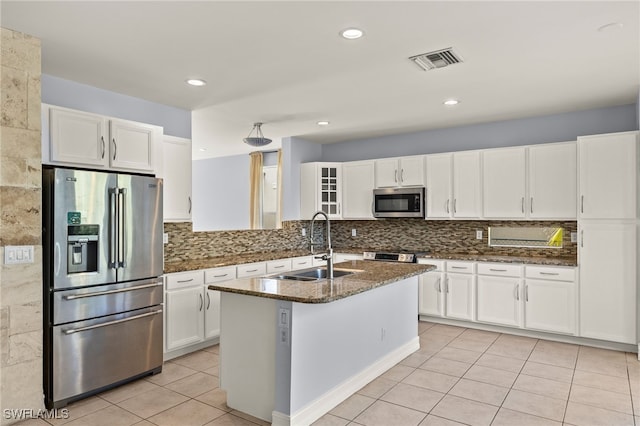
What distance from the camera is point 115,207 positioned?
3.27 metres

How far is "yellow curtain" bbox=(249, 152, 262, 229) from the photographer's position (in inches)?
306

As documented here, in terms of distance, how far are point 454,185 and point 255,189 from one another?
3.83 metres

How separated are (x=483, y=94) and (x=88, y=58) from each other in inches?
139

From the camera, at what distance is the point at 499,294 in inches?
189

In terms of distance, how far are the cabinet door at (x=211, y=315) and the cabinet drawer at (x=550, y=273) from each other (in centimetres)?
345

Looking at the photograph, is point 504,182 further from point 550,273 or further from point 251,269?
point 251,269

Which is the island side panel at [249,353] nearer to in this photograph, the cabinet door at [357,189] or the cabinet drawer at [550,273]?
the cabinet drawer at [550,273]

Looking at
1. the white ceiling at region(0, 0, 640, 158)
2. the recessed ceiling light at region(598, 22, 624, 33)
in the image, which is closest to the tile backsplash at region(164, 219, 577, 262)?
the white ceiling at region(0, 0, 640, 158)

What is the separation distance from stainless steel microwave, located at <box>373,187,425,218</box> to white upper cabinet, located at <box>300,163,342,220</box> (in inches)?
26.2

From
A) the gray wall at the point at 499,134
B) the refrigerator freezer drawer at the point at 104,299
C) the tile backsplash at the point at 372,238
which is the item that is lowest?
the refrigerator freezer drawer at the point at 104,299

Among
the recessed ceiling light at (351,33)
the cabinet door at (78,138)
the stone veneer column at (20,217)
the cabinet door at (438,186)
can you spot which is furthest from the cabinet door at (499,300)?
the stone veneer column at (20,217)

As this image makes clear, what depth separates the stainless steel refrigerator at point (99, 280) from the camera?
294 centimetres

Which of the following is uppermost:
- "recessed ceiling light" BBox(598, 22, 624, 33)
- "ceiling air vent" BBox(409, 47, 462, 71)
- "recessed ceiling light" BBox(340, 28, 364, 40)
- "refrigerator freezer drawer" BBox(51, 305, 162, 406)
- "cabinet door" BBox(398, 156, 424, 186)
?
"recessed ceiling light" BBox(598, 22, 624, 33)

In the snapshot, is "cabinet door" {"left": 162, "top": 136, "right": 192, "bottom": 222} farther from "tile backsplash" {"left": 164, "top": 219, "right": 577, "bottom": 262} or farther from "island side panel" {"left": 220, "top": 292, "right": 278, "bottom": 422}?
"island side panel" {"left": 220, "top": 292, "right": 278, "bottom": 422}
